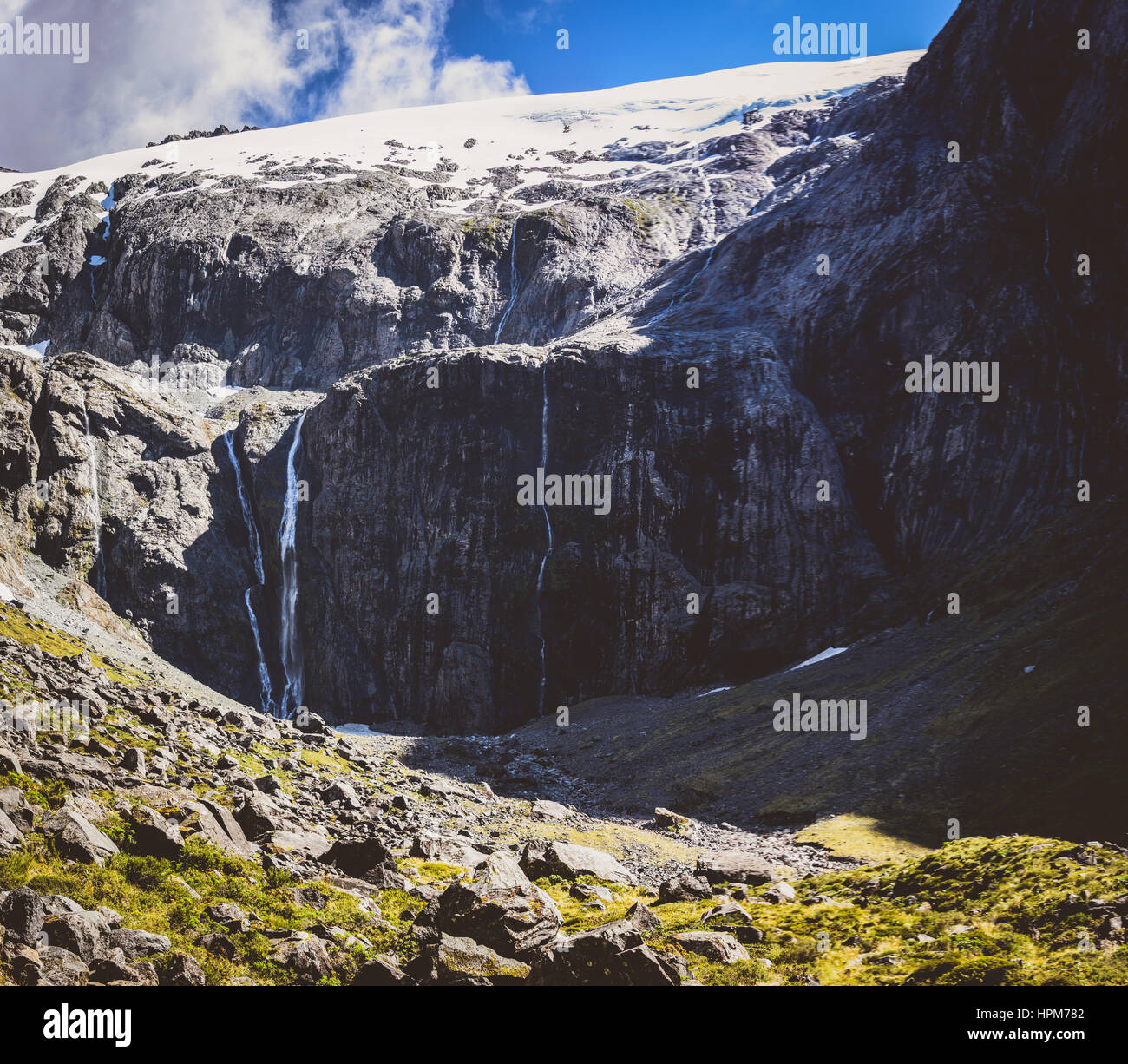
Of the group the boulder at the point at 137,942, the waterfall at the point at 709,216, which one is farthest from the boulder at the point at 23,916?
the waterfall at the point at 709,216

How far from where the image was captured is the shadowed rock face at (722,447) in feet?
274

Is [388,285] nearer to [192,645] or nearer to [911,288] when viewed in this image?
[192,645]

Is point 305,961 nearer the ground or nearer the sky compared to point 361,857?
nearer the sky

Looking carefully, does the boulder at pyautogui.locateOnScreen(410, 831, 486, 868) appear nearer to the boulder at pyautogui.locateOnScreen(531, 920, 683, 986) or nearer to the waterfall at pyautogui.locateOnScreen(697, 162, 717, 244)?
the boulder at pyautogui.locateOnScreen(531, 920, 683, 986)

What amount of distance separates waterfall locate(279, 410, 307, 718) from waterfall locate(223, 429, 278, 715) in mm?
1714

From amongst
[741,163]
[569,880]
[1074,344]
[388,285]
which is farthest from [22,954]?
[741,163]

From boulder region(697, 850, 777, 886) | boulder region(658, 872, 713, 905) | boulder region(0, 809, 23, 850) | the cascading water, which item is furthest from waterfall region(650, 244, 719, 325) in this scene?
boulder region(0, 809, 23, 850)

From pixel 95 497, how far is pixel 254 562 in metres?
17.8

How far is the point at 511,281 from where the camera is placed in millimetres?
154750

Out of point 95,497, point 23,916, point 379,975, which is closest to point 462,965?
point 379,975

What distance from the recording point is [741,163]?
7037 inches

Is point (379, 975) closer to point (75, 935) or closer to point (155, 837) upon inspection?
point (75, 935)

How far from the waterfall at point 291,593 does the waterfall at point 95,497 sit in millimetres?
18450

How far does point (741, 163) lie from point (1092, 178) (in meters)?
107
